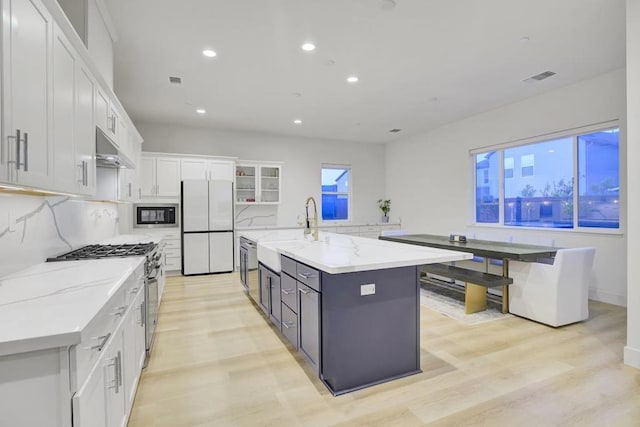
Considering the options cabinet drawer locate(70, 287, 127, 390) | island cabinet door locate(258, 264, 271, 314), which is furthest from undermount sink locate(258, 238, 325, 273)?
cabinet drawer locate(70, 287, 127, 390)

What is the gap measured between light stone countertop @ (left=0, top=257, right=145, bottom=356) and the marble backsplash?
10 centimetres

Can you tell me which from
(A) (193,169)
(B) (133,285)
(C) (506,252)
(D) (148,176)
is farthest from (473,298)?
(D) (148,176)

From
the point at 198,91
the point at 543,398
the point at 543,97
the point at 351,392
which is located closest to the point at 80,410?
the point at 351,392

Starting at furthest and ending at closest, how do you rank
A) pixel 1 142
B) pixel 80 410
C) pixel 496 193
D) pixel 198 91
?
pixel 496 193
pixel 198 91
pixel 1 142
pixel 80 410

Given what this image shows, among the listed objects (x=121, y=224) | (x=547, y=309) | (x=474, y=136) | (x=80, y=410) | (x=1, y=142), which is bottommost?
(x=547, y=309)

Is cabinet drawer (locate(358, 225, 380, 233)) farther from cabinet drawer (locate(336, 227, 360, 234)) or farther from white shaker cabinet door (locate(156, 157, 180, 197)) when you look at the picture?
white shaker cabinet door (locate(156, 157, 180, 197))

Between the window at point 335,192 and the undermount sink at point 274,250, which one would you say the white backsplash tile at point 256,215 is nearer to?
the window at point 335,192

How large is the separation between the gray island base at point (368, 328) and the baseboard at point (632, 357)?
1.66 m

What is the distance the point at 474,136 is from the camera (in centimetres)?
597

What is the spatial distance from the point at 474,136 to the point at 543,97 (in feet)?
4.11

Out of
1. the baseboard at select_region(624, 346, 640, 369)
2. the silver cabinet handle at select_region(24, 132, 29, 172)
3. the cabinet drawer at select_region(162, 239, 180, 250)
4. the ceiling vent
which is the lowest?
the baseboard at select_region(624, 346, 640, 369)

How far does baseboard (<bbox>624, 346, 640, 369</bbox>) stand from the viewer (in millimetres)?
2516

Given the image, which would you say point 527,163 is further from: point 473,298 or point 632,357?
point 632,357

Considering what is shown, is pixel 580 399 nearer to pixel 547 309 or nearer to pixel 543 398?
pixel 543 398
